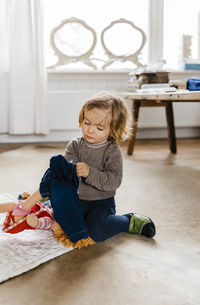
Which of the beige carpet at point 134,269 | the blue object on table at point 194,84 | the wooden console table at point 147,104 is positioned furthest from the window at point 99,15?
the beige carpet at point 134,269

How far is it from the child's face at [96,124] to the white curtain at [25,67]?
1760mm

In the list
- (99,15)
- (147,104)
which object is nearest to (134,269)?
(147,104)

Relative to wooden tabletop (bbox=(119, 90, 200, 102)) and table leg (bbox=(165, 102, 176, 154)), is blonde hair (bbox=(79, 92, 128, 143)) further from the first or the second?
table leg (bbox=(165, 102, 176, 154))

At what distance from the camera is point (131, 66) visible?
10.9ft

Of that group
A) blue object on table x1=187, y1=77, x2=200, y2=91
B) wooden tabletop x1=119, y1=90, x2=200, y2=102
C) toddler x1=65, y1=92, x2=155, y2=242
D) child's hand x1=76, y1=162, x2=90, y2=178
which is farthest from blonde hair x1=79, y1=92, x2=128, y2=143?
blue object on table x1=187, y1=77, x2=200, y2=91

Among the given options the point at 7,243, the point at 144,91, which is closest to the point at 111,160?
the point at 7,243

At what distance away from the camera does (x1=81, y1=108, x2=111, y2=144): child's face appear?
1136 millimetres

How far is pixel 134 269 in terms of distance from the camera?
0.92m

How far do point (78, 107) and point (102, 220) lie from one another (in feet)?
6.69

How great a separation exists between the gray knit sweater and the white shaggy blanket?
0.61 feet

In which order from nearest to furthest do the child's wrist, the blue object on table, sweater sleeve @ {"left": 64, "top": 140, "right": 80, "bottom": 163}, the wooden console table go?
1. the child's wrist
2. sweater sleeve @ {"left": 64, "top": 140, "right": 80, "bottom": 163}
3. the blue object on table
4. the wooden console table

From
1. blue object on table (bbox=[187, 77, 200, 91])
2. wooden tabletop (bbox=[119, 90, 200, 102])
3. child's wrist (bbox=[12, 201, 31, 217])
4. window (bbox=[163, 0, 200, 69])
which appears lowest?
child's wrist (bbox=[12, 201, 31, 217])

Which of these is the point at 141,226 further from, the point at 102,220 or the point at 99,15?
the point at 99,15

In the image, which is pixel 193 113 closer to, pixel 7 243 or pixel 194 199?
pixel 194 199
